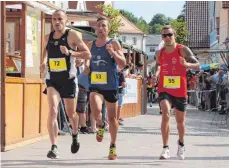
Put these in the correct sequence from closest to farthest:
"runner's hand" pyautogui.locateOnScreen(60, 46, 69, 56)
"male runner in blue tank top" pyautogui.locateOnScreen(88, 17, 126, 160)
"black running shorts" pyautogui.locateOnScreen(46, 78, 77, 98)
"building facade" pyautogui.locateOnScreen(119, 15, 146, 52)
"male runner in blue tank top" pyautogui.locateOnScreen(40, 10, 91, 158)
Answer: "runner's hand" pyautogui.locateOnScreen(60, 46, 69, 56) → "male runner in blue tank top" pyautogui.locateOnScreen(40, 10, 91, 158) → "black running shorts" pyautogui.locateOnScreen(46, 78, 77, 98) → "male runner in blue tank top" pyautogui.locateOnScreen(88, 17, 126, 160) → "building facade" pyautogui.locateOnScreen(119, 15, 146, 52)

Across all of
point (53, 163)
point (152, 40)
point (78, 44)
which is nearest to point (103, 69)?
point (78, 44)

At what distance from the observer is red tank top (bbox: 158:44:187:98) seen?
361 inches

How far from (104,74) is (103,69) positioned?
0.07 m

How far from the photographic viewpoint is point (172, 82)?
30.1ft

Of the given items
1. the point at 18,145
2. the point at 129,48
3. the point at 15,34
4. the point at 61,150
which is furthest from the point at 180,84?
the point at 129,48

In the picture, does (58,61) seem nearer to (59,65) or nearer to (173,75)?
(59,65)

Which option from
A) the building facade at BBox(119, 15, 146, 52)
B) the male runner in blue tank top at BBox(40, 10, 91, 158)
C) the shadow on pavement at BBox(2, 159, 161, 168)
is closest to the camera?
the shadow on pavement at BBox(2, 159, 161, 168)

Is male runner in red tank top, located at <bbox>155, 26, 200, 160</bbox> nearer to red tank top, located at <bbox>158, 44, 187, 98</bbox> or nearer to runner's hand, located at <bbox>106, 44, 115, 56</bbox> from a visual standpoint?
red tank top, located at <bbox>158, 44, 187, 98</bbox>

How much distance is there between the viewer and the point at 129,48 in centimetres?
2120

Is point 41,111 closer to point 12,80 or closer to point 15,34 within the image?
point 12,80

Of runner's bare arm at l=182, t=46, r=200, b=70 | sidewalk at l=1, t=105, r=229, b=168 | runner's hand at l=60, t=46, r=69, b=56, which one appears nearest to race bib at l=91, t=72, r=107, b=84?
runner's hand at l=60, t=46, r=69, b=56

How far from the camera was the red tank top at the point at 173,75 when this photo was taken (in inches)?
361

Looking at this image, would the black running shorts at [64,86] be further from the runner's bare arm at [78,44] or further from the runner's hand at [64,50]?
the runner's hand at [64,50]

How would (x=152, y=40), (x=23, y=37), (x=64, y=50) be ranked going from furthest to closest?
(x=152, y=40)
(x=23, y=37)
(x=64, y=50)
